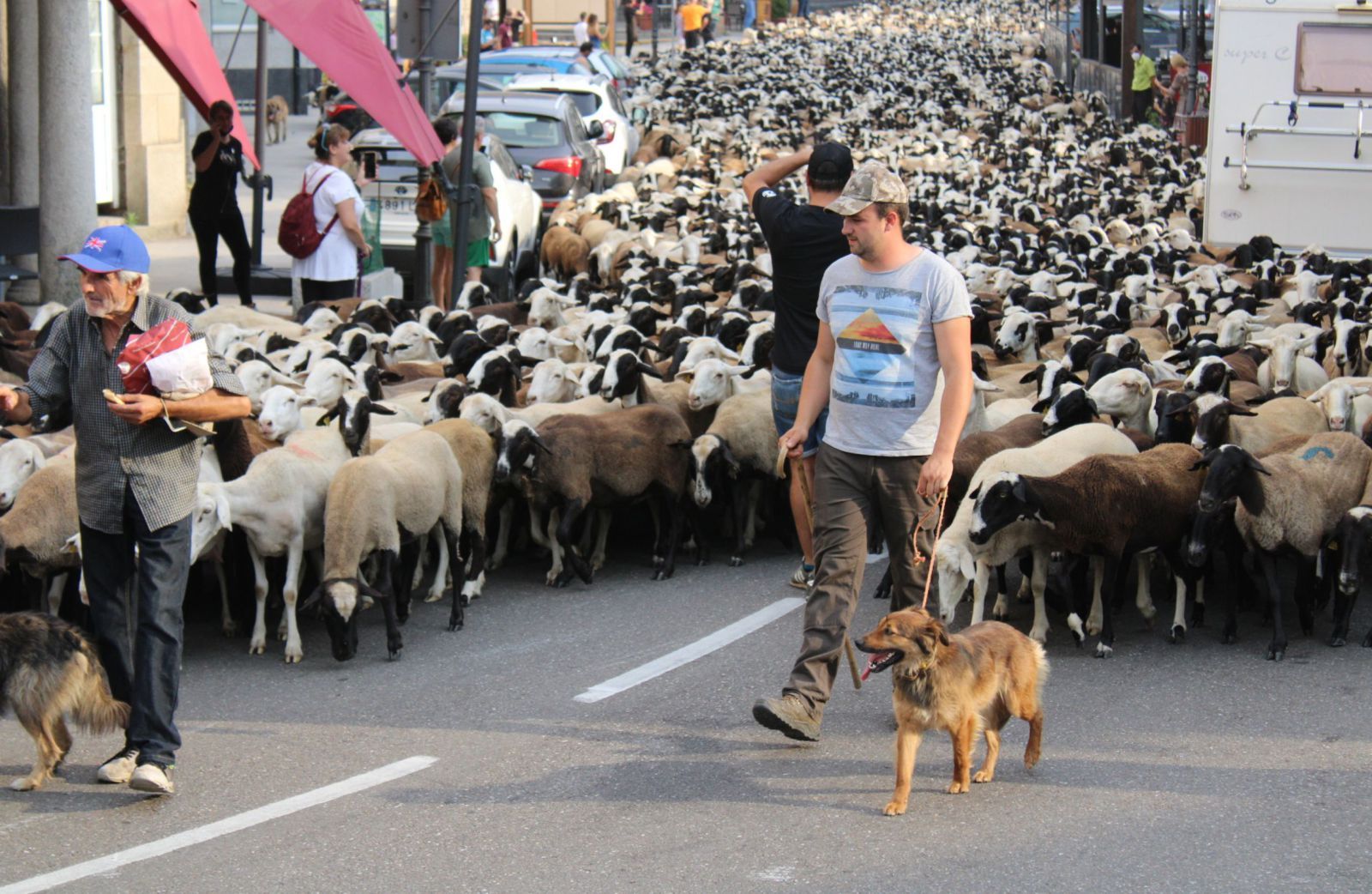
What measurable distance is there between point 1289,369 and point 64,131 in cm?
1012

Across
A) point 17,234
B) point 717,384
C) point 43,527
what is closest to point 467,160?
point 17,234

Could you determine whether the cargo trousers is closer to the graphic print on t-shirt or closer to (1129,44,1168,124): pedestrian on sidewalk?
the graphic print on t-shirt

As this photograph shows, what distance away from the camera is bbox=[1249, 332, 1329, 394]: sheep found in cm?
1152

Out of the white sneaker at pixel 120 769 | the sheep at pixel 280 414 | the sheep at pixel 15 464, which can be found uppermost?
the sheep at pixel 280 414

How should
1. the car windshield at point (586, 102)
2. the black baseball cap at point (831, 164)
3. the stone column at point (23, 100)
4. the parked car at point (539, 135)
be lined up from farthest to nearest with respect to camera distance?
the car windshield at point (586, 102)
the parked car at point (539, 135)
the stone column at point (23, 100)
the black baseball cap at point (831, 164)

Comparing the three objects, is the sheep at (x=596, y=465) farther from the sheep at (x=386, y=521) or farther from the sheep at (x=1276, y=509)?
the sheep at (x=1276, y=509)

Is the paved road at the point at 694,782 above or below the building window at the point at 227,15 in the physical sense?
below

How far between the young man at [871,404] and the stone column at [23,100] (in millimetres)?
12066

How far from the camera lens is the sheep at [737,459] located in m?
9.74

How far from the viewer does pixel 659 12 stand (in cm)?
7956

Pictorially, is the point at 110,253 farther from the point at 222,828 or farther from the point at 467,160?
the point at 467,160

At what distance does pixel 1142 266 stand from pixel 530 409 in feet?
28.4

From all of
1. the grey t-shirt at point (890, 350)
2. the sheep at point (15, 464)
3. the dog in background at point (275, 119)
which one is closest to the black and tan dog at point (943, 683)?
the grey t-shirt at point (890, 350)

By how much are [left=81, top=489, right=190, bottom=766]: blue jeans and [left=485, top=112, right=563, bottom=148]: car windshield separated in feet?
54.7
